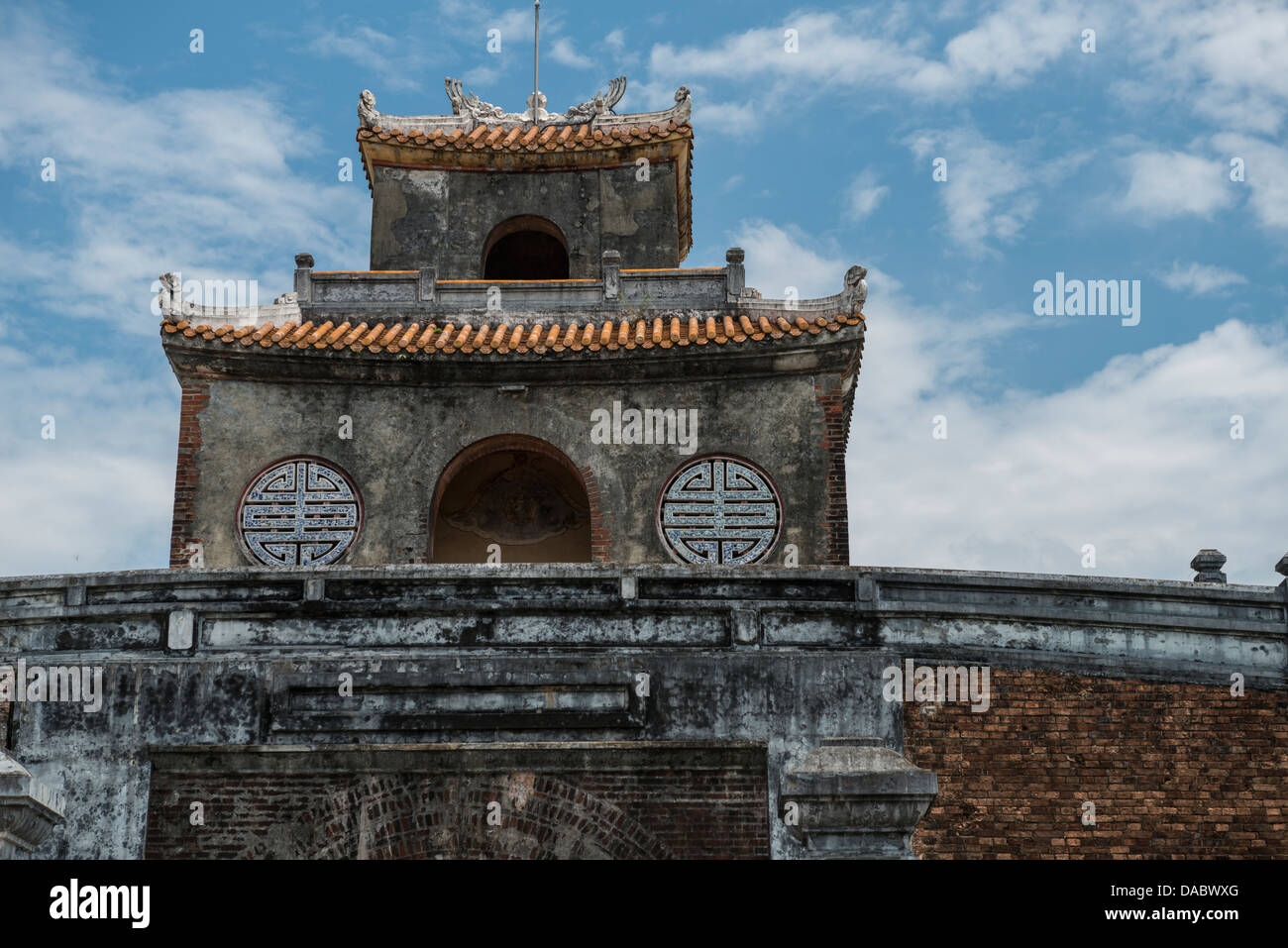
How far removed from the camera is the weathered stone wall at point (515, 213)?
20969mm

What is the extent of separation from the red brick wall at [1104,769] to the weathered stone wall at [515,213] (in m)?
10.8

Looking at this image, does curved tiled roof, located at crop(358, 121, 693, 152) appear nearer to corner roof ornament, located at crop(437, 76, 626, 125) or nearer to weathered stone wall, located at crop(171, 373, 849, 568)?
corner roof ornament, located at crop(437, 76, 626, 125)

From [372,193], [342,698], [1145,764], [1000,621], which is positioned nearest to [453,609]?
[342,698]

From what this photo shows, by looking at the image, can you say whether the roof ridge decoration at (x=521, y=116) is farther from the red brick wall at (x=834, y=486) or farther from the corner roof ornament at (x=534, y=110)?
the red brick wall at (x=834, y=486)

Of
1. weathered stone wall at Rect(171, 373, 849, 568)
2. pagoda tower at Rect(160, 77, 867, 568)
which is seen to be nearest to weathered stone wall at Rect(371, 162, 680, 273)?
pagoda tower at Rect(160, 77, 867, 568)

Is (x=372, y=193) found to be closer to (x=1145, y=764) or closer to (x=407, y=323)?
(x=407, y=323)

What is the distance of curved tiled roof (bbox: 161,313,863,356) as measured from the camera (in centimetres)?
1720

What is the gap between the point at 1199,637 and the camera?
1174 cm

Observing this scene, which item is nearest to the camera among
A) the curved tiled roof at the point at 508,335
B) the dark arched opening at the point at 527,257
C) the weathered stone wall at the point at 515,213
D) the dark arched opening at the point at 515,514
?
the curved tiled roof at the point at 508,335

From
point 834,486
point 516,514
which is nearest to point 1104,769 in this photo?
point 834,486

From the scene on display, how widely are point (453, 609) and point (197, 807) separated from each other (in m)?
2.39

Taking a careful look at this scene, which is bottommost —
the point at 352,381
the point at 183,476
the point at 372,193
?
the point at 183,476

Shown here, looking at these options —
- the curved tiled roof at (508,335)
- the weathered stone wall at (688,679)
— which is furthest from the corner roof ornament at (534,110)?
the weathered stone wall at (688,679)

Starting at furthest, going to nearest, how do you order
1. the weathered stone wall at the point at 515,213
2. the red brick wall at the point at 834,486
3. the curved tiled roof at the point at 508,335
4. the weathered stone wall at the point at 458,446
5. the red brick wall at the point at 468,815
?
the weathered stone wall at the point at 515,213 → the curved tiled roof at the point at 508,335 → the weathered stone wall at the point at 458,446 → the red brick wall at the point at 834,486 → the red brick wall at the point at 468,815
